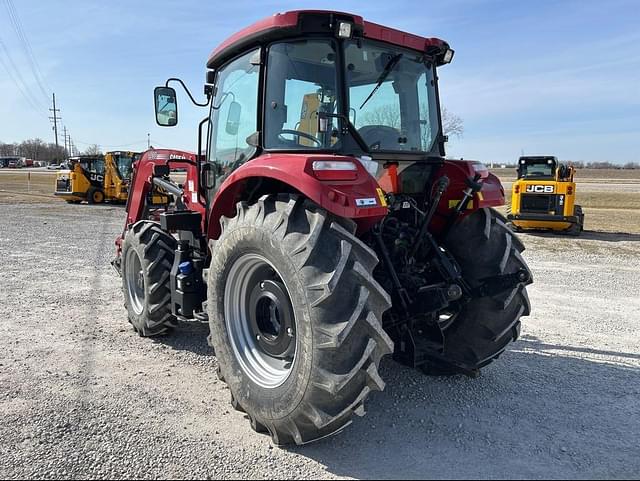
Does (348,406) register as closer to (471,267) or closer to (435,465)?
(435,465)

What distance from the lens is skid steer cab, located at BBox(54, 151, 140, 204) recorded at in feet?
76.6

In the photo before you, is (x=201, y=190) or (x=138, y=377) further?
(x=201, y=190)

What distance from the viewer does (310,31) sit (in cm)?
338

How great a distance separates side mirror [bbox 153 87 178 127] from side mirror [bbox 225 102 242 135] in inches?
37.6

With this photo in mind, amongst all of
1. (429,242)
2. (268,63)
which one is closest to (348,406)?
(429,242)

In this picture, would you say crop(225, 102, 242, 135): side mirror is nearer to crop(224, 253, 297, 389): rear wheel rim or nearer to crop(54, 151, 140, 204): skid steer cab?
crop(224, 253, 297, 389): rear wheel rim

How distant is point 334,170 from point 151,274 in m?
2.74

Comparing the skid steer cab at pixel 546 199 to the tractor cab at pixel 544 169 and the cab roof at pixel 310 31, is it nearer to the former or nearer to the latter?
the tractor cab at pixel 544 169

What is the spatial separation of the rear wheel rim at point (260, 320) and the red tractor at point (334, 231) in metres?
0.01

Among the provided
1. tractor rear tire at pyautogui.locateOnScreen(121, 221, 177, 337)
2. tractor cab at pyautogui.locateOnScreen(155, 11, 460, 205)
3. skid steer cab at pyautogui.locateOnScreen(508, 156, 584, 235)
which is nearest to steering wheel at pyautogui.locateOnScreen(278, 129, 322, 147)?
tractor cab at pyautogui.locateOnScreen(155, 11, 460, 205)

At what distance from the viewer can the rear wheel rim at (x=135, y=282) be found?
5.42m

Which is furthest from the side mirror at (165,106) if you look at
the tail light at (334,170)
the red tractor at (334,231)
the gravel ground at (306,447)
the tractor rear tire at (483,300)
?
the tractor rear tire at (483,300)

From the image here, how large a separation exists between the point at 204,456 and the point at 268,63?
2699mm

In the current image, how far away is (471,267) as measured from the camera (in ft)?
13.1
